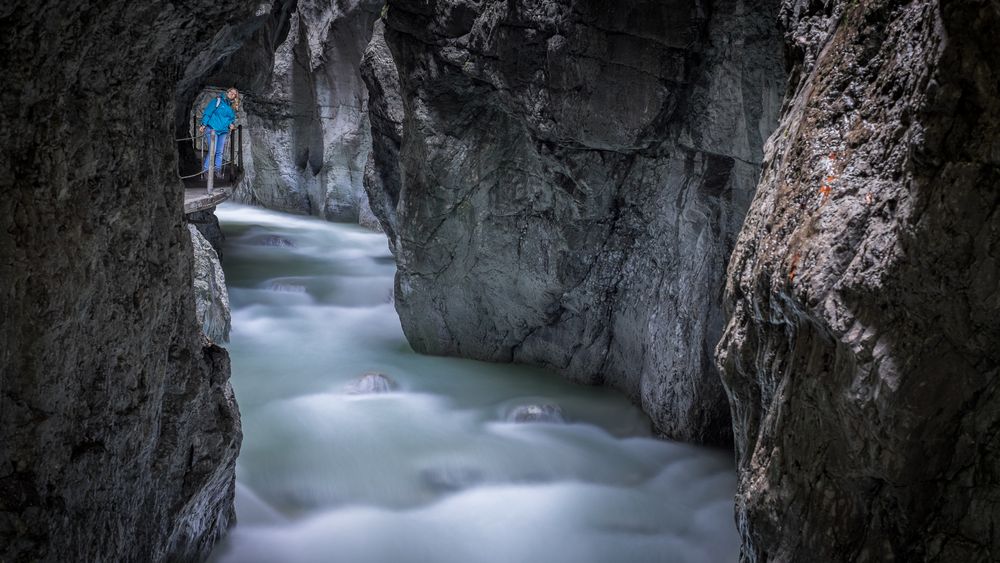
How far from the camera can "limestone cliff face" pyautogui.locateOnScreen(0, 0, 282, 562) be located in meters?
3.60

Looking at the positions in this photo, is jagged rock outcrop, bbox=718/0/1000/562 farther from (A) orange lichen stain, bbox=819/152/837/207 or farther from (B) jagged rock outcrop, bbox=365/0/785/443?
(B) jagged rock outcrop, bbox=365/0/785/443

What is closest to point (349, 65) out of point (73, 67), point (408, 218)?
point (408, 218)

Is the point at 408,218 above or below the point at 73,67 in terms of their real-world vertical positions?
below

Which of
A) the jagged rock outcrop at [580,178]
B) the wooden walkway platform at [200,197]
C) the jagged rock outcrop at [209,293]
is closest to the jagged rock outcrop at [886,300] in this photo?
the jagged rock outcrop at [580,178]

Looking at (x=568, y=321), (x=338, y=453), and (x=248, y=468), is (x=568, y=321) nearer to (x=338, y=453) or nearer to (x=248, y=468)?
(x=338, y=453)

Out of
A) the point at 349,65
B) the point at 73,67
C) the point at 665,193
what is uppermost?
the point at 349,65

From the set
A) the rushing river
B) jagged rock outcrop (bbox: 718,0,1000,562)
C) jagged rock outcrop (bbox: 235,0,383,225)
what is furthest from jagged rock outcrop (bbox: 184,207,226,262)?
jagged rock outcrop (bbox: 718,0,1000,562)

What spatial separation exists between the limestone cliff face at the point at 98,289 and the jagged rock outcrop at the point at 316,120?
14859mm

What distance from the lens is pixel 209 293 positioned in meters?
10.6

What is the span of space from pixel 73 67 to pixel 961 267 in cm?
381

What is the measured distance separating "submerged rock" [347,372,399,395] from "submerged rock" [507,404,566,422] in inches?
64.2

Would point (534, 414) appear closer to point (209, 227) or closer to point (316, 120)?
point (209, 227)

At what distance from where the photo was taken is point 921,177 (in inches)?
118

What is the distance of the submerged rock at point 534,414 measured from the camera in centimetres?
894
